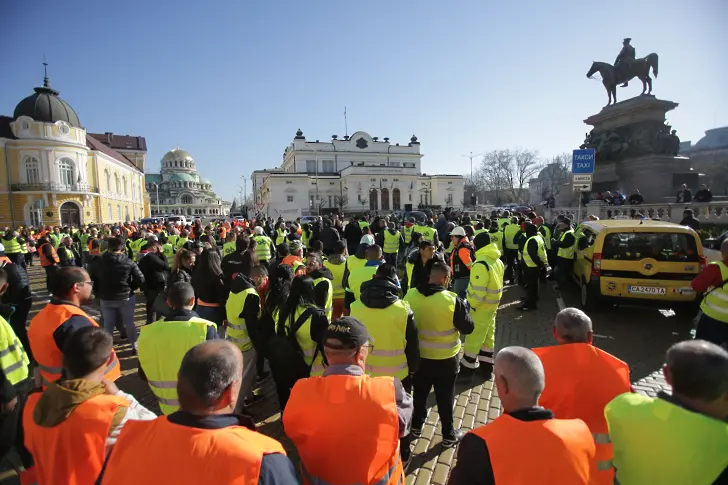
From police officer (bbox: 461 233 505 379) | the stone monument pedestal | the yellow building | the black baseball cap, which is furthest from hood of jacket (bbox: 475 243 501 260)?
the yellow building

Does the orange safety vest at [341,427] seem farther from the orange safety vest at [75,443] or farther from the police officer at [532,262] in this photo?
the police officer at [532,262]

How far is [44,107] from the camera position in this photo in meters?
46.0

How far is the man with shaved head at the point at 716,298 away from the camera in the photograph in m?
4.24

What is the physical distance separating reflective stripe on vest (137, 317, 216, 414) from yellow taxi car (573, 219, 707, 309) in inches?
277

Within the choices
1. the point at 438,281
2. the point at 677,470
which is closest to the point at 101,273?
the point at 438,281

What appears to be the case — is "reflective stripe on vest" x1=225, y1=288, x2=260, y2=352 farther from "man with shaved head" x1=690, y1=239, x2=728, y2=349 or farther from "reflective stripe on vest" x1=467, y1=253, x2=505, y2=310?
"man with shaved head" x1=690, y1=239, x2=728, y2=349

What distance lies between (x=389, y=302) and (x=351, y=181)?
67.6 metres

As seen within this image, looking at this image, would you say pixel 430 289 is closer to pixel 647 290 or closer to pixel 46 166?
pixel 647 290

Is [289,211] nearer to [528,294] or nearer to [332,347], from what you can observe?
[528,294]

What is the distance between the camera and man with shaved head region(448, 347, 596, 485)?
162 cm

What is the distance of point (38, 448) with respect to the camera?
6.60ft

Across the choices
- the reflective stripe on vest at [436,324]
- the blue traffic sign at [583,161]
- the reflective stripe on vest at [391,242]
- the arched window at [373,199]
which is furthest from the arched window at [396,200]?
the reflective stripe on vest at [436,324]

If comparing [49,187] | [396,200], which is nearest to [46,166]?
[49,187]

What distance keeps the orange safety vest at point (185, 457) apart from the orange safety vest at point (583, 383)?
6.60 feet
